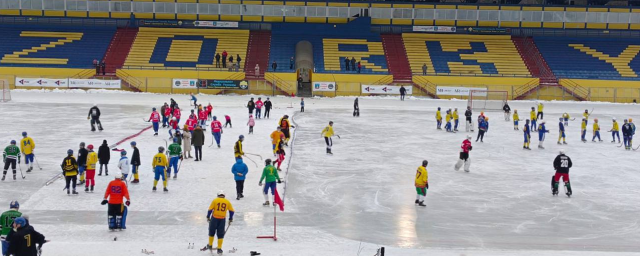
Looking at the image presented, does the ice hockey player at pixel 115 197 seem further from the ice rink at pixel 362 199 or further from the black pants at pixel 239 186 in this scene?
the black pants at pixel 239 186

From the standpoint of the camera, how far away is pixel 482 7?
69375 mm

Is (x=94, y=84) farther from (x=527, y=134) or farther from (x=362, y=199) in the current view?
(x=362, y=199)

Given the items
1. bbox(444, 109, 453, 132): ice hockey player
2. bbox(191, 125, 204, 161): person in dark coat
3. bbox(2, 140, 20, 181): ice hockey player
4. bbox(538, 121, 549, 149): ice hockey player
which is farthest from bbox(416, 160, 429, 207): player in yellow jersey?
bbox(444, 109, 453, 132): ice hockey player

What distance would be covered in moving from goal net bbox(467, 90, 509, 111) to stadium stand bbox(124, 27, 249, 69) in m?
21.6

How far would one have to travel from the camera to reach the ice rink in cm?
1509

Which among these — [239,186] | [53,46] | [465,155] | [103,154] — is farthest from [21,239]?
[53,46]

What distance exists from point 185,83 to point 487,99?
25.0 metres

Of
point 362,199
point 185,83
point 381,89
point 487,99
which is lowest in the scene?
point 362,199

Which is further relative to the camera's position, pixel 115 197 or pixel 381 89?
pixel 381 89

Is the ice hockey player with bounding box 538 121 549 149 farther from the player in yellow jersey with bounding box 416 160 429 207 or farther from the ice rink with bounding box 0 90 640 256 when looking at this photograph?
the player in yellow jersey with bounding box 416 160 429 207

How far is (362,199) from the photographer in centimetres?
1955

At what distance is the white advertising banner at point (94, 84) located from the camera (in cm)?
5638

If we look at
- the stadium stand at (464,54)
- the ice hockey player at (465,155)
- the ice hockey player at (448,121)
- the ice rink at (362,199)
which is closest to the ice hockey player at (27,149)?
the ice rink at (362,199)

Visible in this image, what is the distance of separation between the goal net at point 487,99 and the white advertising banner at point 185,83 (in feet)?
74.3
